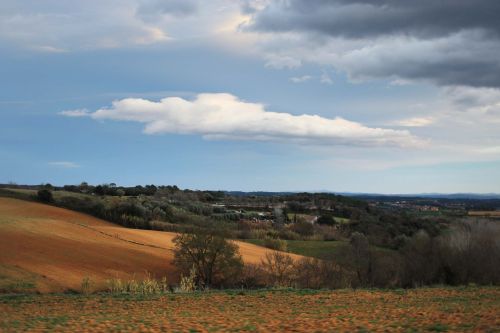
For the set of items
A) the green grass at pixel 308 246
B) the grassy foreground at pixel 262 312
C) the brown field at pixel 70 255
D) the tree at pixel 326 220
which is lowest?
the green grass at pixel 308 246

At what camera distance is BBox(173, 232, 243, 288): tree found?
3753 cm

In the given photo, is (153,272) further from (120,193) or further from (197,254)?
(120,193)

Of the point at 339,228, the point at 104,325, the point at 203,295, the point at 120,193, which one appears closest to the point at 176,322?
the point at 104,325

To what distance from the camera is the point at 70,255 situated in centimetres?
4050

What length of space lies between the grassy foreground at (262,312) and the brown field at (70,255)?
8301 mm

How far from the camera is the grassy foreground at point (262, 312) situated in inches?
536

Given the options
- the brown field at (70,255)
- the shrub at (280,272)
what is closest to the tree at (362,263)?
the shrub at (280,272)

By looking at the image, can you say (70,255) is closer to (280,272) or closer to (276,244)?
(280,272)

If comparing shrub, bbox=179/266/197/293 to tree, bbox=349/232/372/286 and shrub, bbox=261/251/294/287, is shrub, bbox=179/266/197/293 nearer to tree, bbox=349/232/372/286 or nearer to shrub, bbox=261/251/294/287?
shrub, bbox=261/251/294/287

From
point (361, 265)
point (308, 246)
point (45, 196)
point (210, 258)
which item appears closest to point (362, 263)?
point (361, 265)

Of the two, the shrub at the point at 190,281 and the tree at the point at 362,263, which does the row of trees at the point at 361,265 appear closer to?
the tree at the point at 362,263

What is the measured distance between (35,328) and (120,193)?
102 meters

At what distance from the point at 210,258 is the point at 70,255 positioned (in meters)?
12.4

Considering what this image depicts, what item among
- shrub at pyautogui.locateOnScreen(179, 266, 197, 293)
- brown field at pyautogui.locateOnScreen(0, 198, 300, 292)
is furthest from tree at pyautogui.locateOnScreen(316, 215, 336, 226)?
shrub at pyautogui.locateOnScreen(179, 266, 197, 293)
